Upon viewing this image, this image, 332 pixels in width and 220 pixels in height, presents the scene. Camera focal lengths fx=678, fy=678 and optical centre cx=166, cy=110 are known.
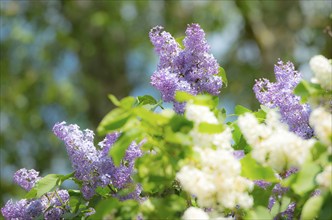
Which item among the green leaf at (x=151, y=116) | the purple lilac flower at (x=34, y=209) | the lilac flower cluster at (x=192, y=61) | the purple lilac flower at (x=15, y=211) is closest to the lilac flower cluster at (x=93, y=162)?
A: the purple lilac flower at (x=34, y=209)

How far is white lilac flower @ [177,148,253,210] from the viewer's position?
4.78 feet

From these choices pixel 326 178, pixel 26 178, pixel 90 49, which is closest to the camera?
pixel 326 178

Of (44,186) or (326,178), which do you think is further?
(44,186)

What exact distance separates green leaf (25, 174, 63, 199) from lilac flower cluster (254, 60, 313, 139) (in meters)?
0.76

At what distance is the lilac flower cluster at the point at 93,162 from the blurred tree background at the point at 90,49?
11850mm

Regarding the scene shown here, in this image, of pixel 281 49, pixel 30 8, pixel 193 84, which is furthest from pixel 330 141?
pixel 30 8

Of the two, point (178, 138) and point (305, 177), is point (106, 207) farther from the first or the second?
point (305, 177)

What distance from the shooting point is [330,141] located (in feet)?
4.93

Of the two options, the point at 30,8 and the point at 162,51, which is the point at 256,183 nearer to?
the point at 162,51

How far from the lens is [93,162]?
2.08 metres

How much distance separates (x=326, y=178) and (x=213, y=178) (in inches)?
9.6

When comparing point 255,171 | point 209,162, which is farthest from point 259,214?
point 209,162

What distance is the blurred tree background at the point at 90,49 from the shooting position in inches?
567

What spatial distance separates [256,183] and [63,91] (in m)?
12.8
